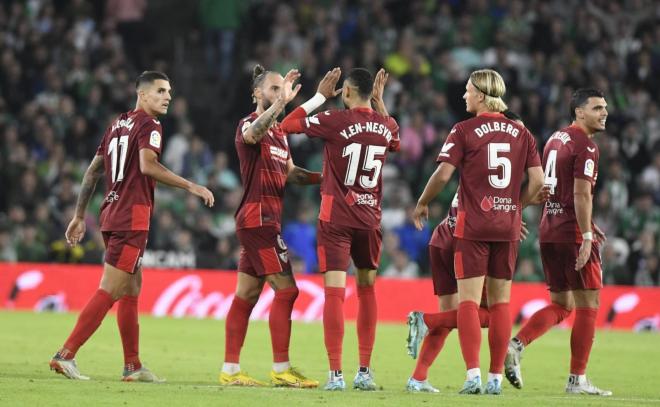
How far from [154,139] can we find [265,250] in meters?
1.37

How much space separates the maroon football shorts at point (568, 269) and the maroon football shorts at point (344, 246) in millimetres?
1641

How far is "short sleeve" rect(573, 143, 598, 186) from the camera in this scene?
11.7 m

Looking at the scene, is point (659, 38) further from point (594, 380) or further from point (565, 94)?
point (594, 380)

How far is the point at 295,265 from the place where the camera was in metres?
22.0

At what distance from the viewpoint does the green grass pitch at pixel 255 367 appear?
10.2 meters

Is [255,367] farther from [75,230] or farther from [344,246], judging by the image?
[344,246]

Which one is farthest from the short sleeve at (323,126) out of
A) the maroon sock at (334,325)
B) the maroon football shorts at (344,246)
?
the maroon sock at (334,325)

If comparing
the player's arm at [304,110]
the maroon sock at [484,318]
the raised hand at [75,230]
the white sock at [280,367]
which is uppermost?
the player's arm at [304,110]

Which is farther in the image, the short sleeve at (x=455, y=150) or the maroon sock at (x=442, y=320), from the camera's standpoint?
the maroon sock at (x=442, y=320)

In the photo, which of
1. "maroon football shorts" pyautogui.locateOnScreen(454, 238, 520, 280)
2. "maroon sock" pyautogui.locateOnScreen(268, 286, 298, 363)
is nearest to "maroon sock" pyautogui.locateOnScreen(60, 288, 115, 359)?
"maroon sock" pyautogui.locateOnScreen(268, 286, 298, 363)

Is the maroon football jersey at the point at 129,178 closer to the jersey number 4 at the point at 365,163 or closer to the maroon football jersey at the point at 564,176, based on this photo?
the jersey number 4 at the point at 365,163

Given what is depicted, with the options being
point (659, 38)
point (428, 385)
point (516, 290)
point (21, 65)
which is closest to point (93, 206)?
point (21, 65)

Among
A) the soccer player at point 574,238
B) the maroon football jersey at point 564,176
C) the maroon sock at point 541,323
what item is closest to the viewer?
the soccer player at point 574,238

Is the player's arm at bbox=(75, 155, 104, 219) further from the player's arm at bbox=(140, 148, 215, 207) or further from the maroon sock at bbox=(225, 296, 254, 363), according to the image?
the maroon sock at bbox=(225, 296, 254, 363)
